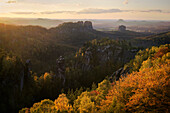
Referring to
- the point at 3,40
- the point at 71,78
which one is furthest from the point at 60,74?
the point at 3,40

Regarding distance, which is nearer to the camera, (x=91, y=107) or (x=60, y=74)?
(x=91, y=107)

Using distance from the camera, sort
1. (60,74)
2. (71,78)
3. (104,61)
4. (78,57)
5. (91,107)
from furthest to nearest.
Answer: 1. (104,61)
2. (78,57)
3. (71,78)
4. (60,74)
5. (91,107)

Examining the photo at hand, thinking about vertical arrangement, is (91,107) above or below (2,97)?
above

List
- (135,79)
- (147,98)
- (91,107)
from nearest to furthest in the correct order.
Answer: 1. (147,98)
2. (135,79)
3. (91,107)

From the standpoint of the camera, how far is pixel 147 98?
21141 millimetres

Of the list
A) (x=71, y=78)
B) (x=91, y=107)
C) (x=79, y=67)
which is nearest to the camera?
(x=91, y=107)

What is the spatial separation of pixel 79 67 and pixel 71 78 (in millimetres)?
28586

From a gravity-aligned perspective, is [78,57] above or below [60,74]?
above

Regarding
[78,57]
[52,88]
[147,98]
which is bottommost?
[52,88]

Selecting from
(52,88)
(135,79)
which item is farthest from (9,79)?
(135,79)

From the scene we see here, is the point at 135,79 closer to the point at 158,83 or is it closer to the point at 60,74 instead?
the point at 158,83

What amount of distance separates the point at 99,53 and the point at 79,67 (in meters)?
45.4

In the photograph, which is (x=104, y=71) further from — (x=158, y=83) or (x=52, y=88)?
(x=158, y=83)

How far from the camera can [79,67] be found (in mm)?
150750
